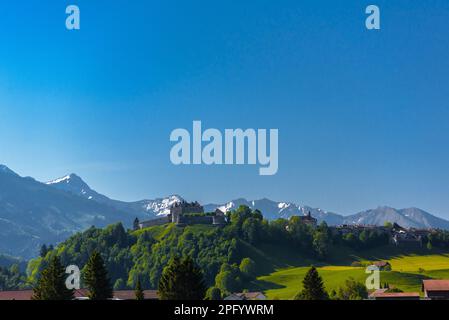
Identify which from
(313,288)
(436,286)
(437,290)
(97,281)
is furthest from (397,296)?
(97,281)

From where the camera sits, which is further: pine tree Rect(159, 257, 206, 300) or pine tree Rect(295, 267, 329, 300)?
pine tree Rect(295, 267, 329, 300)

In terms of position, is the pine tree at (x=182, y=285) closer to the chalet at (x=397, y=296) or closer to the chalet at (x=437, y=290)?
the chalet at (x=397, y=296)

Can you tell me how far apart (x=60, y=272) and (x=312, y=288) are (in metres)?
33.8

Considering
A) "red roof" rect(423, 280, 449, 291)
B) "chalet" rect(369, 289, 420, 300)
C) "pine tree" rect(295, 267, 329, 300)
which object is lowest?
"chalet" rect(369, 289, 420, 300)

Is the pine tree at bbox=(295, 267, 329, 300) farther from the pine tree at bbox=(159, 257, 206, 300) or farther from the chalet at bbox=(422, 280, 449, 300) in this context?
the chalet at bbox=(422, 280, 449, 300)

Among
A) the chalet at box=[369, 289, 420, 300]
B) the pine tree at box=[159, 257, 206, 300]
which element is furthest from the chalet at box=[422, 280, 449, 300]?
the pine tree at box=[159, 257, 206, 300]

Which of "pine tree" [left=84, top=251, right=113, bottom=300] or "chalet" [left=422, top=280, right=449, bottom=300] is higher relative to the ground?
"pine tree" [left=84, top=251, right=113, bottom=300]

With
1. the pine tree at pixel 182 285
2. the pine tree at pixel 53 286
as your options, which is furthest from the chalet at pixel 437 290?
the pine tree at pixel 53 286

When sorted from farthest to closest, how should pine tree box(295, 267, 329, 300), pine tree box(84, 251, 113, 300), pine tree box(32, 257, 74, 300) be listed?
pine tree box(295, 267, 329, 300) < pine tree box(84, 251, 113, 300) < pine tree box(32, 257, 74, 300)

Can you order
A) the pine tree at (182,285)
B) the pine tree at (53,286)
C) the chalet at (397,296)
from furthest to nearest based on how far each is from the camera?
1. the chalet at (397,296)
2. the pine tree at (53,286)
3. the pine tree at (182,285)

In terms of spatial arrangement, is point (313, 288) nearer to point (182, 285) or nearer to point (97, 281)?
point (182, 285)
